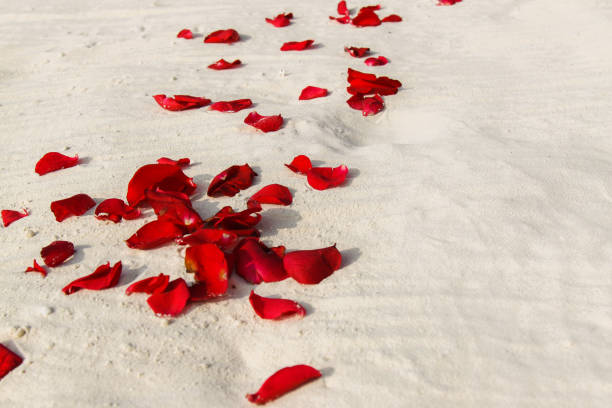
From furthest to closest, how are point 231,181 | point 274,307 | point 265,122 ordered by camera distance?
1. point 265,122
2. point 231,181
3. point 274,307

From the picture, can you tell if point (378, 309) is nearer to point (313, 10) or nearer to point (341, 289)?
point (341, 289)

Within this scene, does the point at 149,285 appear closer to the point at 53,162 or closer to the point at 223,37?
the point at 53,162

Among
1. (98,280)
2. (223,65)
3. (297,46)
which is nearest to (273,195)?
(98,280)

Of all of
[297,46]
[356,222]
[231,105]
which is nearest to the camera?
[356,222]

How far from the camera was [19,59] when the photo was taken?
386 cm

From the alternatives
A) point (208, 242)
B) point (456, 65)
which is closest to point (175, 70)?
point (456, 65)

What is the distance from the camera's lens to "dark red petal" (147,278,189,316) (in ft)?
5.79

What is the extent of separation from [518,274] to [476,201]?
0.39 meters

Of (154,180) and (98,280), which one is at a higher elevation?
(154,180)

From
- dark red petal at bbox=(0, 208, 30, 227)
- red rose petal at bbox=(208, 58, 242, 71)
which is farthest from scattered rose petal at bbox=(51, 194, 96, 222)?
red rose petal at bbox=(208, 58, 242, 71)

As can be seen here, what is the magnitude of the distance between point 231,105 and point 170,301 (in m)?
1.50

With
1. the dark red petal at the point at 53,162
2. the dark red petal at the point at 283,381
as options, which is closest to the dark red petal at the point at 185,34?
the dark red petal at the point at 53,162

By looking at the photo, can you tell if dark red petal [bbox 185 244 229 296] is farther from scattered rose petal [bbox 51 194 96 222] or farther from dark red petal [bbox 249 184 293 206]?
scattered rose petal [bbox 51 194 96 222]

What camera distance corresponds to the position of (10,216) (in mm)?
2275
